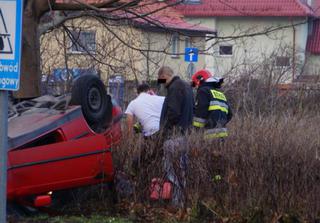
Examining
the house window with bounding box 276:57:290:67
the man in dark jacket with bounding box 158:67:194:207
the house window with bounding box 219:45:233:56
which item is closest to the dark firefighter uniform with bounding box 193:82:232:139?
the man in dark jacket with bounding box 158:67:194:207

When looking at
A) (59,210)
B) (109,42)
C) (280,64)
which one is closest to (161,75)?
(59,210)

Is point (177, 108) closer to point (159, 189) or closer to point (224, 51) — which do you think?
point (159, 189)

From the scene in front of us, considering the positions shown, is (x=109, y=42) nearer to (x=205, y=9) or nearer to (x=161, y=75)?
(x=161, y=75)

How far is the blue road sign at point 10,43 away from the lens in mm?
5035

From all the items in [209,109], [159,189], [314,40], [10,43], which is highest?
[10,43]

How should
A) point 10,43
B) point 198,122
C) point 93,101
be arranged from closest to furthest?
point 10,43
point 93,101
point 198,122

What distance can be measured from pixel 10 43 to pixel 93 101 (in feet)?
14.2

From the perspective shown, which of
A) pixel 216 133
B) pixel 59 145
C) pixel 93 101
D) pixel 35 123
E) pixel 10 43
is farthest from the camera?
pixel 93 101

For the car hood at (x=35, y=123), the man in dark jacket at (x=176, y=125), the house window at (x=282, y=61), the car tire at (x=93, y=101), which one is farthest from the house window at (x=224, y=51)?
the car hood at (x=35, y=123)

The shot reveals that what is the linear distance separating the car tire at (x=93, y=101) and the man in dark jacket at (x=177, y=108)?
2.23 ft

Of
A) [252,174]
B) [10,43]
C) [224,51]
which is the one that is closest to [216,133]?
[252,174]

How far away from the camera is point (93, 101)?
9.38 m

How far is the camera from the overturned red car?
26.8 feet

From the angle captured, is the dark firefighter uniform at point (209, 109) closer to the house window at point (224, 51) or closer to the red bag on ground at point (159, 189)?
the red bag on ground at point (159, 189)
